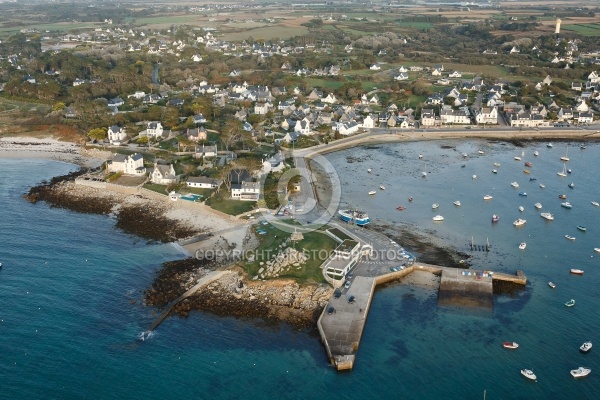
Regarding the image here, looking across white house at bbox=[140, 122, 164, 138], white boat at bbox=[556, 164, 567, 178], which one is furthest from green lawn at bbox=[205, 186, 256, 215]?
white boat at bbox=[556, 164, 567, 178]

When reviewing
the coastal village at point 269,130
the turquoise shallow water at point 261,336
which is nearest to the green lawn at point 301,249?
the coastal village at point 269,130

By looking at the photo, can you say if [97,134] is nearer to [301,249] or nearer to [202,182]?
[202,182]

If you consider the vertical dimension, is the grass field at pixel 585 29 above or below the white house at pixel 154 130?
above

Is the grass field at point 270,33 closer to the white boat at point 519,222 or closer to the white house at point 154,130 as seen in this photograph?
the white house at point 154,130

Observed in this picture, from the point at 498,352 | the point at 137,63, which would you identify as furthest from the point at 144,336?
the point at 137,63

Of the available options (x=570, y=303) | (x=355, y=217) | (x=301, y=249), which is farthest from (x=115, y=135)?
(x=570, y=303)

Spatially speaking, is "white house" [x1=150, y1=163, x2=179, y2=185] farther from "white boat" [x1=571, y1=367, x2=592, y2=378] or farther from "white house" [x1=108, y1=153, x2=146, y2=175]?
"white boat" [x1=571, y1=367, x2=592, y2=378]
